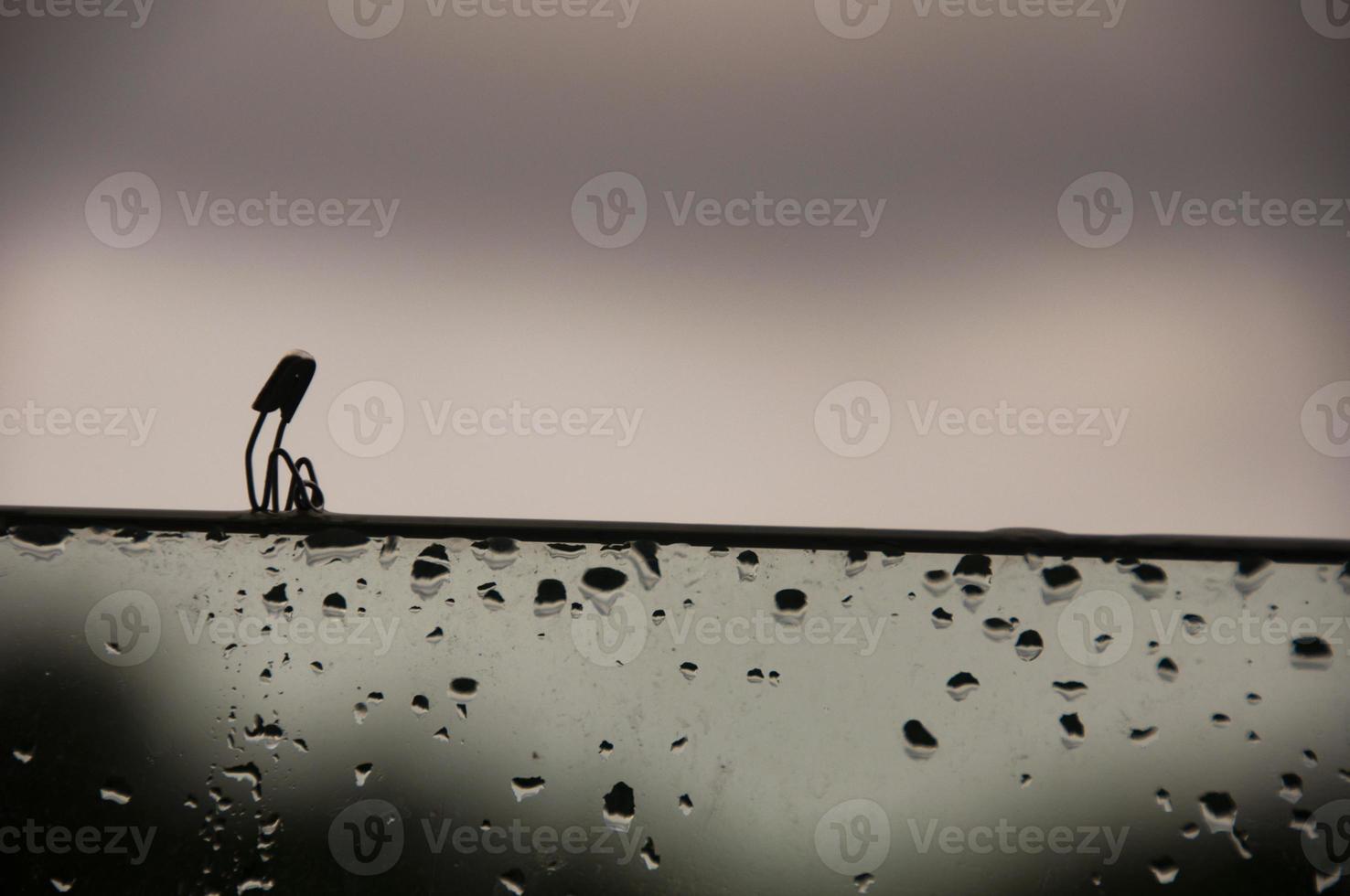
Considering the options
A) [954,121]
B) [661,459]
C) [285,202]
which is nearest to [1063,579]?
[661,459]

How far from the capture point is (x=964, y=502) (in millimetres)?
1562

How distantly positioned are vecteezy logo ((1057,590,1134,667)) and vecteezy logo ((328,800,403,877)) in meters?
0.31

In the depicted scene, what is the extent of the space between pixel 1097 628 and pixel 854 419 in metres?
1.20

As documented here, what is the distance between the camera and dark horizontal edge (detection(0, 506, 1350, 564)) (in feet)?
1.19

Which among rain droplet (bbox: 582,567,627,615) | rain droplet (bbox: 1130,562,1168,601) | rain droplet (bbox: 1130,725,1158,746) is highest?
rain droplet (bbox: 1130,562,1168,601)

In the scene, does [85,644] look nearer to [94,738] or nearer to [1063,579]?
[94,738]

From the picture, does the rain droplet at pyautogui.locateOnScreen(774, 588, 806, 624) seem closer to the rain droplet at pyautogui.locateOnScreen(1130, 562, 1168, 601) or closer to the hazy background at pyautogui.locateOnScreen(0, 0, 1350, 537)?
the rain droplet at pyautogui.locateOnScreen(1130, 562, 1168, 601)

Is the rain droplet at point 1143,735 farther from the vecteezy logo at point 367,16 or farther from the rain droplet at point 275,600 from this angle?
the vecteezy logo at point 367,16

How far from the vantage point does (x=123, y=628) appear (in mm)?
399

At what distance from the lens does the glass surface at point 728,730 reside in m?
0.38
